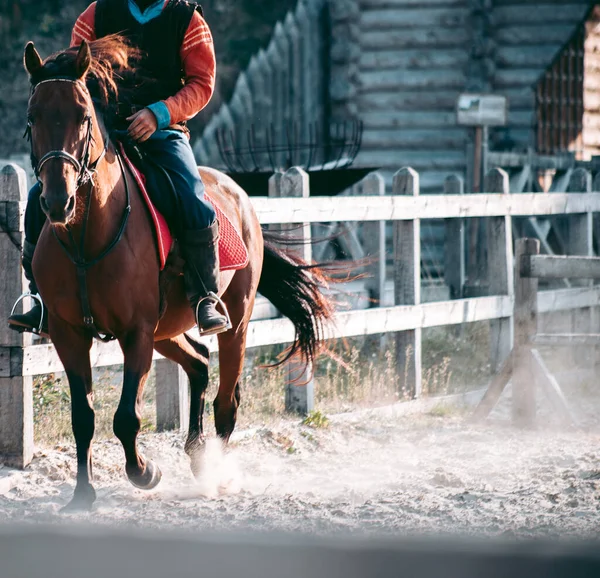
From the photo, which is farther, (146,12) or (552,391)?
(552,391)

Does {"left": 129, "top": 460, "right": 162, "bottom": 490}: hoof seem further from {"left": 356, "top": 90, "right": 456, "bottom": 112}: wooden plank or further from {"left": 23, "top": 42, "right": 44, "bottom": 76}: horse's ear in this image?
{"left": 356, "top": 90, "right": 456, "bottom": 112}: wooden plank

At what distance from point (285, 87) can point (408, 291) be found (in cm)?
854

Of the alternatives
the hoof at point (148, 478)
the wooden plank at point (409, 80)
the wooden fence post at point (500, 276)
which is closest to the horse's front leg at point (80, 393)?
the hoof at point (148, 478)

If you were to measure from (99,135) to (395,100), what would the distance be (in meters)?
11.7

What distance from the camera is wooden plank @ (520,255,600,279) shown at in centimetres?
743

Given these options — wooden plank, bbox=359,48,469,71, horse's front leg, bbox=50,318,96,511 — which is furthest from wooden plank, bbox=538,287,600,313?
wooden plank, bbox=359,48,469,71

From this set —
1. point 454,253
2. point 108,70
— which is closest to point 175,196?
point 108,70

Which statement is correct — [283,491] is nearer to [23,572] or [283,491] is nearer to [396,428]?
[396,428]

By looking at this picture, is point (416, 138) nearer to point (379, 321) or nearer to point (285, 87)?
point (285, 87)

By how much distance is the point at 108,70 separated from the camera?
4652 millimetres

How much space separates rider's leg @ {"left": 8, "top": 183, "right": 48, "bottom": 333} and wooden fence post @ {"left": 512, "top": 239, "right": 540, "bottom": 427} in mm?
3852

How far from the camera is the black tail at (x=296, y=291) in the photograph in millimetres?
6418

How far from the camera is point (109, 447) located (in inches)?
237

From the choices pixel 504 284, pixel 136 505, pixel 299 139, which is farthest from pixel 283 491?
pixel 299 139
